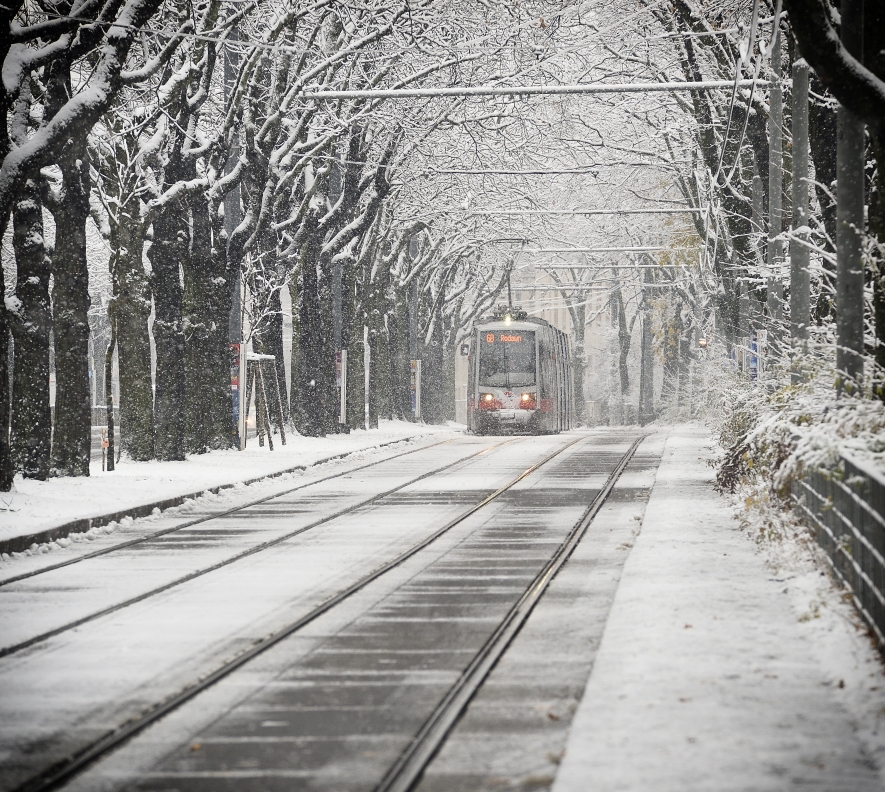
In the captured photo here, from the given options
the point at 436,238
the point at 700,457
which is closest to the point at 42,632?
the point at 700,457

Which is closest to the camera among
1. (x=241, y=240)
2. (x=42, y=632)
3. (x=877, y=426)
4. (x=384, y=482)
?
(x=42, y=632)

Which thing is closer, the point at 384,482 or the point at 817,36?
the point at 817,36

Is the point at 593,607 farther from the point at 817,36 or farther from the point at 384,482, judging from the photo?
the point at 384,482

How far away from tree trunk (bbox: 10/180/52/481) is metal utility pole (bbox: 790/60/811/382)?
9.88 metres

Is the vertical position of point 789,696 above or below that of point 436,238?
below

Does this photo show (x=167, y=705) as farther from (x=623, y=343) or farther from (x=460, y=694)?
(x=623, y=343)

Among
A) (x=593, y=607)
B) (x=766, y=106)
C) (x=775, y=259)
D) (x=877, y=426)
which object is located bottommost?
(x=593, y=607)

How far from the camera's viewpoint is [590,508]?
2077 centimetres

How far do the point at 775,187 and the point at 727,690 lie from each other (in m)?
16.5

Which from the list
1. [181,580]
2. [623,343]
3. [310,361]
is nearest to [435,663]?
[181,580]

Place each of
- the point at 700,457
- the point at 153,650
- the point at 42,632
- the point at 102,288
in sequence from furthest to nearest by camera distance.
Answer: the point at 102,288, the point at 700,457, the point at 42,632, the point at 153,650

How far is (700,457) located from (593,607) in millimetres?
20567

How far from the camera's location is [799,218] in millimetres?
20375

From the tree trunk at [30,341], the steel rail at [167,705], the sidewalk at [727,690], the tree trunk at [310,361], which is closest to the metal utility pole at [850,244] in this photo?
the sidewalk at [727,690]
